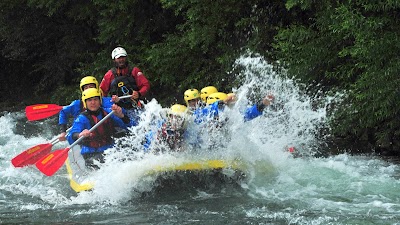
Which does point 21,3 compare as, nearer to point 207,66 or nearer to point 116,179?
point 207,66

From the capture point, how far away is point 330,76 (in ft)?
34.0

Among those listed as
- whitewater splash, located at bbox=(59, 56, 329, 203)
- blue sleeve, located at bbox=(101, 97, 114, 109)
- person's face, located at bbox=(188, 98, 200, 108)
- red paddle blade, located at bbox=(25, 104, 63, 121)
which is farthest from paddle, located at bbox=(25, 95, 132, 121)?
person's face, located at bbox=(188, 98, 200, 108)

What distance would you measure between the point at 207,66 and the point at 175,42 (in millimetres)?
882

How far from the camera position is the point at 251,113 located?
856 cm

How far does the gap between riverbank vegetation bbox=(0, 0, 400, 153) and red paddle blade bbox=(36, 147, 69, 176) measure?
3.90 m

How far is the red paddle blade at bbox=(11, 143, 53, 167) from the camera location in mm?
9297

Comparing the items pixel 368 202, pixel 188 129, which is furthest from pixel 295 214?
pixel 188 129

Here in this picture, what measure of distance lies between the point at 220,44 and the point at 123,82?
348 cm

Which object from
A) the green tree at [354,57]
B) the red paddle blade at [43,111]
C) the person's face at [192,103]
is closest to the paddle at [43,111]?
the red paddle blade at [43,111]

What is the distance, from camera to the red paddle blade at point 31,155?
30.5 ft

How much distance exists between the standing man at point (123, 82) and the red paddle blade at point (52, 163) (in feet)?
5.56

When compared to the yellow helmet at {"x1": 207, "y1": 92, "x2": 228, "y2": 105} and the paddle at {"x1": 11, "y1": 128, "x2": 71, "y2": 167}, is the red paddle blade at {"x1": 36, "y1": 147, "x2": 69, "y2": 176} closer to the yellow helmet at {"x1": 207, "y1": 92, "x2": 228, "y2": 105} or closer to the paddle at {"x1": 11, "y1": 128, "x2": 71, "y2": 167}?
the paddle at {"x1": 11, "y1": 128, "x2": 71, "y2": 167}

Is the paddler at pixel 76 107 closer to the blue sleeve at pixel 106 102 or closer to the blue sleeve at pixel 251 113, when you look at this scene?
the blue sleeve at pixel 106 102

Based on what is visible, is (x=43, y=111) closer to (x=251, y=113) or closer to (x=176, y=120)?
(x=176, y=120)
